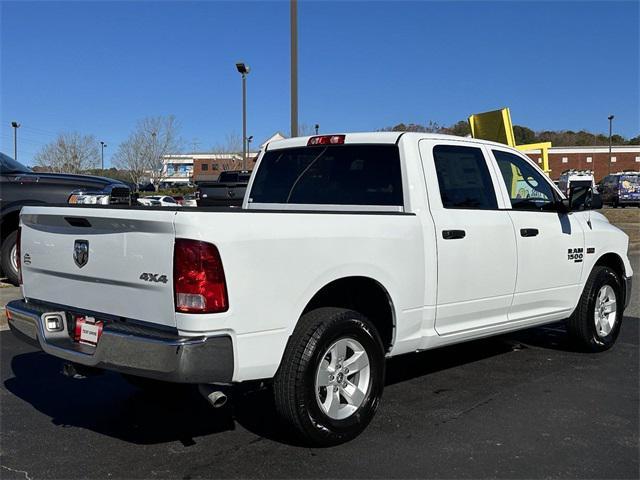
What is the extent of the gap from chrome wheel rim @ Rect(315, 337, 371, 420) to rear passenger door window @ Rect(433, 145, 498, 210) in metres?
1.35

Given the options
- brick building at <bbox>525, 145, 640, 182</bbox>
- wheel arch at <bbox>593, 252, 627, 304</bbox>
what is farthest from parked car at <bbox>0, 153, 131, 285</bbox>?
brick building at <bbox>525, 145, 640, 182</bbox>

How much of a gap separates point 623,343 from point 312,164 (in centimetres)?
391

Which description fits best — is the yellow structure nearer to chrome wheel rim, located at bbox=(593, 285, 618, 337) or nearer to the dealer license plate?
chrome wheel rim, located at bbox=(593, 285, 618, 337)

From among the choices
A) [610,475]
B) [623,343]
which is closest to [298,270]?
[610,475]

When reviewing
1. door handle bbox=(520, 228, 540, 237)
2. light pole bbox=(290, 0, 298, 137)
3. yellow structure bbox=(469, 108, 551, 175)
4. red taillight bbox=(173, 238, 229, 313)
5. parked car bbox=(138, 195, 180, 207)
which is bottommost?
red taillight bbox=(173, 238, 229, 313)

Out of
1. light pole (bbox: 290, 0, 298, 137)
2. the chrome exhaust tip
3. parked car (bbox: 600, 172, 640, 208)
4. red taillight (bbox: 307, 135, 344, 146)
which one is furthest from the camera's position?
parked car (bbox: 600, 172, 640, 208)

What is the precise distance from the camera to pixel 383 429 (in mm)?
4207

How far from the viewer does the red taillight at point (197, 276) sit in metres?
3.22

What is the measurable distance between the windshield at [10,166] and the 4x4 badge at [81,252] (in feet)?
21.7

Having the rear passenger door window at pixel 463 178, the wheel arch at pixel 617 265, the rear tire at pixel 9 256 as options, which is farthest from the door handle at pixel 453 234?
the rear tire at pixel 9 256

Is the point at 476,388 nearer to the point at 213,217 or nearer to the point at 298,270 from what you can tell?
the point at 298,270

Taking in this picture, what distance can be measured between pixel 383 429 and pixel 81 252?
7.20ft

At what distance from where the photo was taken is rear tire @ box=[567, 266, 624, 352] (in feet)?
19.7

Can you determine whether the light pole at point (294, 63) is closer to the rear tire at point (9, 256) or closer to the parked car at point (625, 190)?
the rear tire at point (9, 256)
